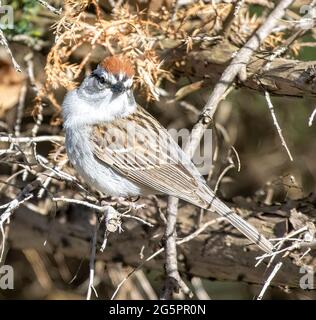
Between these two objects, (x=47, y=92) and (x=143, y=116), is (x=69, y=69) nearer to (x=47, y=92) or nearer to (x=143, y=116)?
(x=47, y=92)

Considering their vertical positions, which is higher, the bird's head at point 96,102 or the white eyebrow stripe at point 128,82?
the white eyebrow stripe at point 128,82

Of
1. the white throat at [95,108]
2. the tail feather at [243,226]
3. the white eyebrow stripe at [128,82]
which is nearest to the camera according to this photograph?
the tail feather at [243,226]

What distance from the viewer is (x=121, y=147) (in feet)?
10.9

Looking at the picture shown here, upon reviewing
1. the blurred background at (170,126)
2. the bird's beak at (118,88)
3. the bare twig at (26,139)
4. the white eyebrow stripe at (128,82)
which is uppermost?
the white eyebrow stripe at (128,82)

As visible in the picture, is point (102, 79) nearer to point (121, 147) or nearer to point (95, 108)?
point (95, 108)

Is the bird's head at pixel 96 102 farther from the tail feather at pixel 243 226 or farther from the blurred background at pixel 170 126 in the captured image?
the tail feather at pixel 243 226

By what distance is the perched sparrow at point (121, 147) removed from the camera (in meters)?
3.14

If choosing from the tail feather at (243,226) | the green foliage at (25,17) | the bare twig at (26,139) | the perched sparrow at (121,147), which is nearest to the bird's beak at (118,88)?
the perched sparrow at (121,147)

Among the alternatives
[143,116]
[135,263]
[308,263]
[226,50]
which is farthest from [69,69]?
[308,263]

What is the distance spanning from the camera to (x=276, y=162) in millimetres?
4285

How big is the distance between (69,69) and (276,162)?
1.53m

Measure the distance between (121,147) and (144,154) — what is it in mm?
114

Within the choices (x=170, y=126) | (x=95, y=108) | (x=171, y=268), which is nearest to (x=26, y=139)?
(x=95, y=108)

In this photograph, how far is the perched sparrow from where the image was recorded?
314cm
